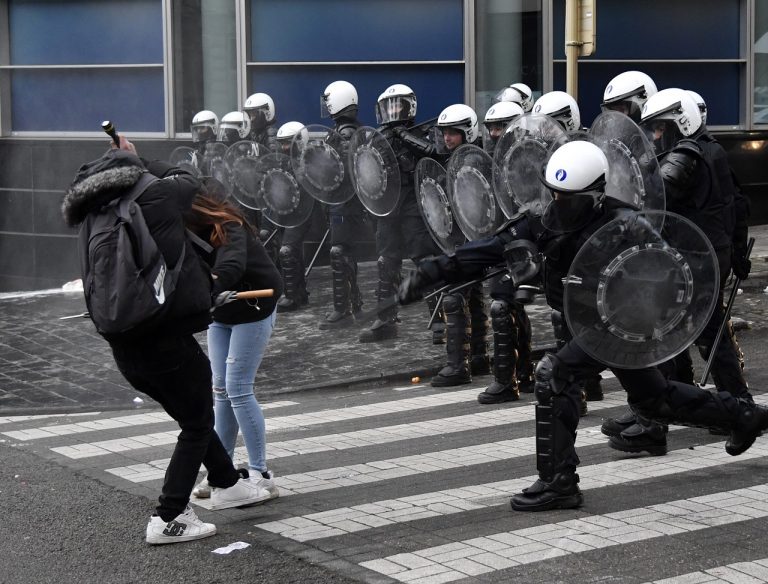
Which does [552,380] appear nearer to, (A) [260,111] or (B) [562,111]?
(B) [562,111]

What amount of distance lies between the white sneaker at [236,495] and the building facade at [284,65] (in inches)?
398

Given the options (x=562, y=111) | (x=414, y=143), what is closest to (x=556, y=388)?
(x=562, y=111)

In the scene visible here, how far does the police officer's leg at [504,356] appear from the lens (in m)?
9.12

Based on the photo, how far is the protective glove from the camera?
810 cm

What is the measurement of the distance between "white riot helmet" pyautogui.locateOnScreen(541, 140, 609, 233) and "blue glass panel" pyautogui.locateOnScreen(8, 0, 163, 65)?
12.0 meters

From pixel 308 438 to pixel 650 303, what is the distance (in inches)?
121

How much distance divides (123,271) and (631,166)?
3.43m

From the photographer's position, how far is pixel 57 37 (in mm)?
17828

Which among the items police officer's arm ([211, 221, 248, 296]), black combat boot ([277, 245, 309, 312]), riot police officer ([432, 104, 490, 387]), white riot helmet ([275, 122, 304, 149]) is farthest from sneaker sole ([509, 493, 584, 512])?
white riot helmet ([275, 122, 304, 149])

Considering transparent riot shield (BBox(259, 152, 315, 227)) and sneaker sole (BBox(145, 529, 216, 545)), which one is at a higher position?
transparent riot shield (BBox(259, 152, 315, 227))

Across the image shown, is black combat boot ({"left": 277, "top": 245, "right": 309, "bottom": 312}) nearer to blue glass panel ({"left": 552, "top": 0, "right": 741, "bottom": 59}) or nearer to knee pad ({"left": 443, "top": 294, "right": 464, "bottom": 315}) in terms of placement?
knee pad ({"left": 443, "top": 294, "right": 464, "bottom": 315})

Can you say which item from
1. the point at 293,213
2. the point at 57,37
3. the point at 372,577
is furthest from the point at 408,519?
the point at 57,37

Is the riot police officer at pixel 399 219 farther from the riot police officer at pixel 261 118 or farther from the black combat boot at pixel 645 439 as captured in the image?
the black combat boot at pixel 645 439

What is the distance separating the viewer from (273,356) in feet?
36.8
